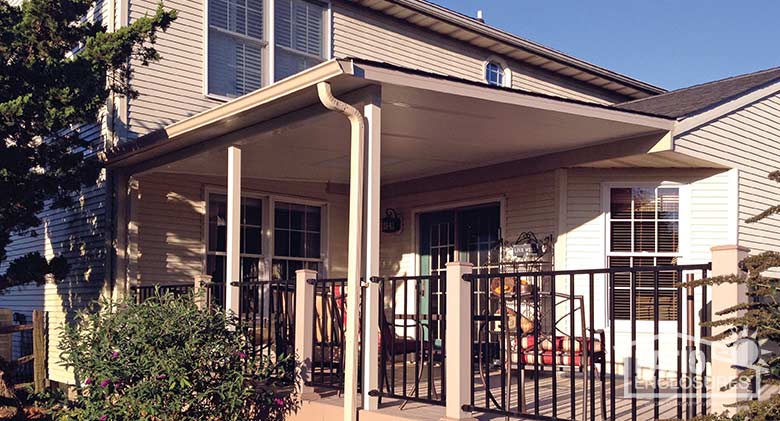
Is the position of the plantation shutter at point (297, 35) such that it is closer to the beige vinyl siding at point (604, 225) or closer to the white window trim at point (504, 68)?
the white window trim at point (504, 68)

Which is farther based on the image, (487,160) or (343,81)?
(487,160)

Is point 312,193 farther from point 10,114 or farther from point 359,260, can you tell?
point 359,260

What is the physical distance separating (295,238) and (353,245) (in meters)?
5.09

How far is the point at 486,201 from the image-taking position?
9.98 meters

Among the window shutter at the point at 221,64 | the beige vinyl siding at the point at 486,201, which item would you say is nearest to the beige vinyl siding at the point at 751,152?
the beige vinyl siding at the point at 486,201

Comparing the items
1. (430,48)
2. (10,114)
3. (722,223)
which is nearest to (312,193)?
(430,48)

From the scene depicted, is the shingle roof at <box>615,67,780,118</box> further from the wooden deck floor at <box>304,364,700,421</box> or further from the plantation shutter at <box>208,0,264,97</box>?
the plantation shutter at <box>208,0,264,97</box>

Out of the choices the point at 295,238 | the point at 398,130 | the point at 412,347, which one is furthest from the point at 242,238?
the point at 398,130

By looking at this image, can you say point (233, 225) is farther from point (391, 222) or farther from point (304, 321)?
point (391, 222)

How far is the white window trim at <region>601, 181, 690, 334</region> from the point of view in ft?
28.9

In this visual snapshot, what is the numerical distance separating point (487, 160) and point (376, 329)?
384 cm

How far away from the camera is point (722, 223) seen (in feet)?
28.5

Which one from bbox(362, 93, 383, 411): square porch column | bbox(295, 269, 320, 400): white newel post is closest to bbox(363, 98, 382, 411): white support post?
bbox(362, 93, 383, 411): square porch column

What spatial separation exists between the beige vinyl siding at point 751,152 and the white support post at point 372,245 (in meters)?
3.59
